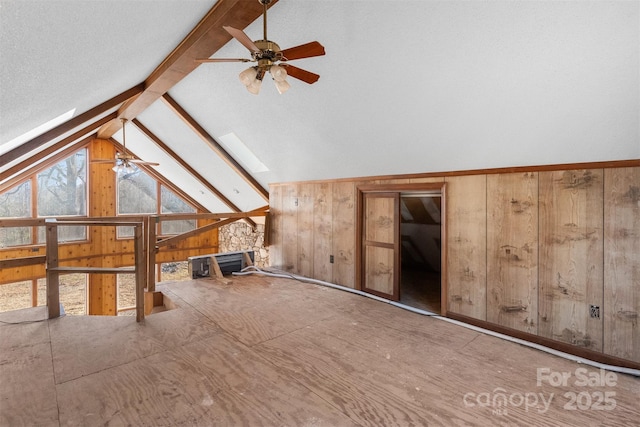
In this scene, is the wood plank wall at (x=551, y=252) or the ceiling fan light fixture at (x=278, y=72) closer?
the ceiling fan light fixture at (x=278, y=72)

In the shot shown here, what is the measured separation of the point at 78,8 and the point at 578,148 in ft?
11.8

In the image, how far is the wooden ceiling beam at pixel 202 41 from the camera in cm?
244

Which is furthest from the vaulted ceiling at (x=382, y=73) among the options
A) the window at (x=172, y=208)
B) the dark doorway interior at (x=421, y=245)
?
the window at (x=172, y=208)

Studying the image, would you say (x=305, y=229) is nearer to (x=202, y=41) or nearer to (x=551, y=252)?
(x=202, y=41)

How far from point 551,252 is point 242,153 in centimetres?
465

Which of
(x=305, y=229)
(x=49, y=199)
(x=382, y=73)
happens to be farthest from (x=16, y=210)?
(x=382, y=73)

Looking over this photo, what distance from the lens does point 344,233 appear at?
4.65 metres

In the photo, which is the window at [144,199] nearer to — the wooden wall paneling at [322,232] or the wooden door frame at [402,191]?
the wooden wall paneling at [322,232]

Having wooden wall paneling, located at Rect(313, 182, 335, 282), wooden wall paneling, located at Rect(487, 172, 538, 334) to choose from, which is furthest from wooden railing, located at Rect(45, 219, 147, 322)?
wooden wall paneling, located at Rect(487, 172, 538, 334)

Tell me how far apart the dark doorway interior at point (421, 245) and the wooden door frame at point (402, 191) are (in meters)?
0.82

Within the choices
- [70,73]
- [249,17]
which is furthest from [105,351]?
[249,17]

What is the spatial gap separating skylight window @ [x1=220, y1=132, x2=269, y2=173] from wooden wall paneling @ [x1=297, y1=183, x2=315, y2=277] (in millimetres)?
871

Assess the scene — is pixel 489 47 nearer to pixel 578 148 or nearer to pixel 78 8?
pixel 578 148

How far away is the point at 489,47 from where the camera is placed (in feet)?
7.13
